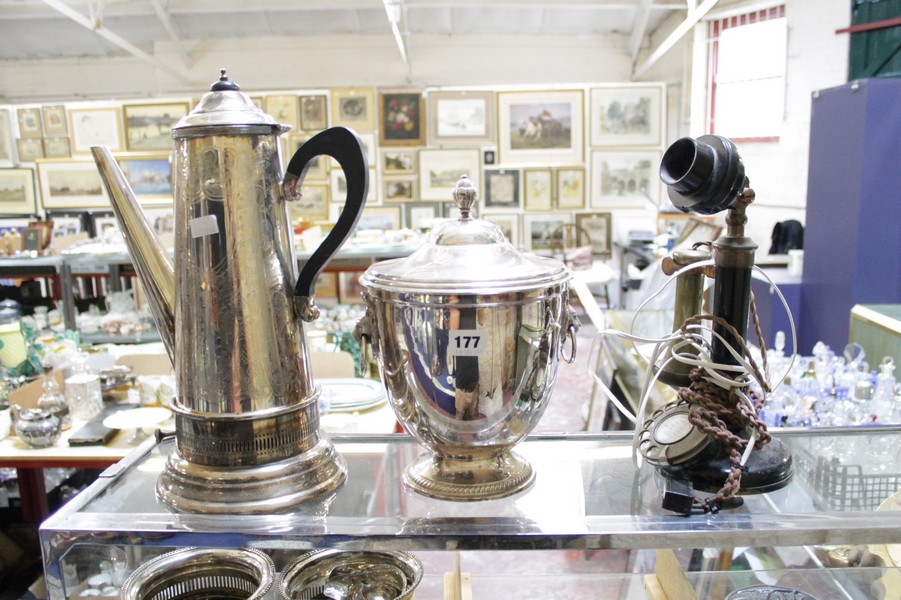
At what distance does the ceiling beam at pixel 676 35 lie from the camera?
452cm

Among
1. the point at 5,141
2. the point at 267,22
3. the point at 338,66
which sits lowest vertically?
the point at 5,141

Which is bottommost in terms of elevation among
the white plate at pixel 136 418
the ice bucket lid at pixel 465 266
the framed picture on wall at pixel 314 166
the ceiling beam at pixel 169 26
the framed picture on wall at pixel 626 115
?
the white plate at pixel 136 418

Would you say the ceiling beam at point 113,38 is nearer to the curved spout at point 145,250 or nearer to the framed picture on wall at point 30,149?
the framed picture on wall at point 30,149

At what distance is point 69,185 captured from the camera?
7082 mm

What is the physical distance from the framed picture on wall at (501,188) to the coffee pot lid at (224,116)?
6.44 meters

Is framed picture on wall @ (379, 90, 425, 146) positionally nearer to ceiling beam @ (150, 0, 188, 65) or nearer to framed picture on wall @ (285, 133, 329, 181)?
framed picture on wall @ (285, 133, 329, 181)

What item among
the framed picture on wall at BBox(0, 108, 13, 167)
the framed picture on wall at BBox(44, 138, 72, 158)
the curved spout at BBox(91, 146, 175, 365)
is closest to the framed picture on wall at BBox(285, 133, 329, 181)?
the framed picture on wall at BBox(44, 138, 72, 158)

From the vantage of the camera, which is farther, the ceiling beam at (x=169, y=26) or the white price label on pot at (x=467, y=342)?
the ceiling beam at (x=169, y=26)

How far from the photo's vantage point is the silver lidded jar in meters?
0.66

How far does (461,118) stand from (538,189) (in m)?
1.09

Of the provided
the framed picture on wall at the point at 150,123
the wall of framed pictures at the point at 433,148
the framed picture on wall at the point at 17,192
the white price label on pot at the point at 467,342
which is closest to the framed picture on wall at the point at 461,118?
the wall of framed pictures at the point at 433,148

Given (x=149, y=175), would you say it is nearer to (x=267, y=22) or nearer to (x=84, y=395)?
(x=267, y=22)

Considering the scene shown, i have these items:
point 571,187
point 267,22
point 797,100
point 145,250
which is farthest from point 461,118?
point 145,250

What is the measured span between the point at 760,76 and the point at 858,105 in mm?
3515
